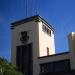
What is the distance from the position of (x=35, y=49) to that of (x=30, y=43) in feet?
Answer: 6.33

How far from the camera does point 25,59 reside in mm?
50875

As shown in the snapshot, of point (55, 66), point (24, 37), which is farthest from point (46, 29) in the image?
point (55, 66)

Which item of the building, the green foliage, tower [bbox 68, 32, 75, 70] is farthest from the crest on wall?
the green foliage

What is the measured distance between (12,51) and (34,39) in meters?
6.41

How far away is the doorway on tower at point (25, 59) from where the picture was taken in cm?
4953

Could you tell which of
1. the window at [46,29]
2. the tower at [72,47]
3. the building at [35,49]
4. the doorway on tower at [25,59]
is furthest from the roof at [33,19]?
the tower at [72,47]

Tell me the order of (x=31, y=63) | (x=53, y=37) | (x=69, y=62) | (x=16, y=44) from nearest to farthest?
(x=69, y=62) < (x=31, y=63) < (x=16, y=44) < (x=53, y=37)

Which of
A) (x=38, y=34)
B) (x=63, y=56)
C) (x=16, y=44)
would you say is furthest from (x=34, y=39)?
(x=63, y=56)

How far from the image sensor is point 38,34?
51031 mm

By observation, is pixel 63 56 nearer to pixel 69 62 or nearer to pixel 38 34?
pixel 69 62

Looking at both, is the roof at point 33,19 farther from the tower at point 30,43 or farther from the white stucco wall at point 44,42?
the white stucco wall at point 44,42

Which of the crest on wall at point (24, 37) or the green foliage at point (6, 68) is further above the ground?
the crest on wall at point (24, 37)

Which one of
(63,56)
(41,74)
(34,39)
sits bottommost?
(41,74)

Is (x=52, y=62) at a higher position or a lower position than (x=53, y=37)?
lower
